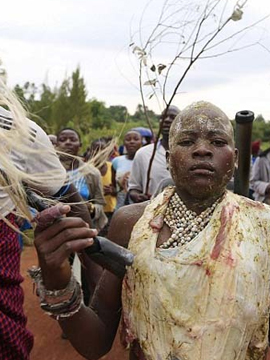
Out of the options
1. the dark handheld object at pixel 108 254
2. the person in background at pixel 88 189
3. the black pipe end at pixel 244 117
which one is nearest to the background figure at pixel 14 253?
the dark handheld object at pixel 108 254

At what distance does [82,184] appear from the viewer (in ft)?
15.7

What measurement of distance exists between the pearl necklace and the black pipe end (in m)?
0.44

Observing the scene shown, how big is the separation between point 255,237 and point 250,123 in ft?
1.76

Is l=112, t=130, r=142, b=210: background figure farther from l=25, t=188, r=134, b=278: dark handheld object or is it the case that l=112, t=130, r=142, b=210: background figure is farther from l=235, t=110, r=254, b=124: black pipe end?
l=25, t=188, r=134, b=278: dark handheld object

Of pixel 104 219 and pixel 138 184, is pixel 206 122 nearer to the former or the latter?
pixel 138 184

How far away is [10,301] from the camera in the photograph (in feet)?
5.69

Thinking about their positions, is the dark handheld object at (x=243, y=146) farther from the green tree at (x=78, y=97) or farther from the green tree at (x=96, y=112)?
the green tree at (x=96, y=112)

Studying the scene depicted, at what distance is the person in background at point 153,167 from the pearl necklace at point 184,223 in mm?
2651

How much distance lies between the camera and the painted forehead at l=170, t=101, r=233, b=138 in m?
1.59

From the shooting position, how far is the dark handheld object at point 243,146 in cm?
190

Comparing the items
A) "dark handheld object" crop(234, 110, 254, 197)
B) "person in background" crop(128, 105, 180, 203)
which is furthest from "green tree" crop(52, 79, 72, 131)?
"dark handheld object" crop(234, 110, 254, 197)

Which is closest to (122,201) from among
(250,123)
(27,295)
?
(27,295)

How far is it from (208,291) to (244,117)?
0.71m

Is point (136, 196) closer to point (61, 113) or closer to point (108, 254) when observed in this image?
point (108, 254)
